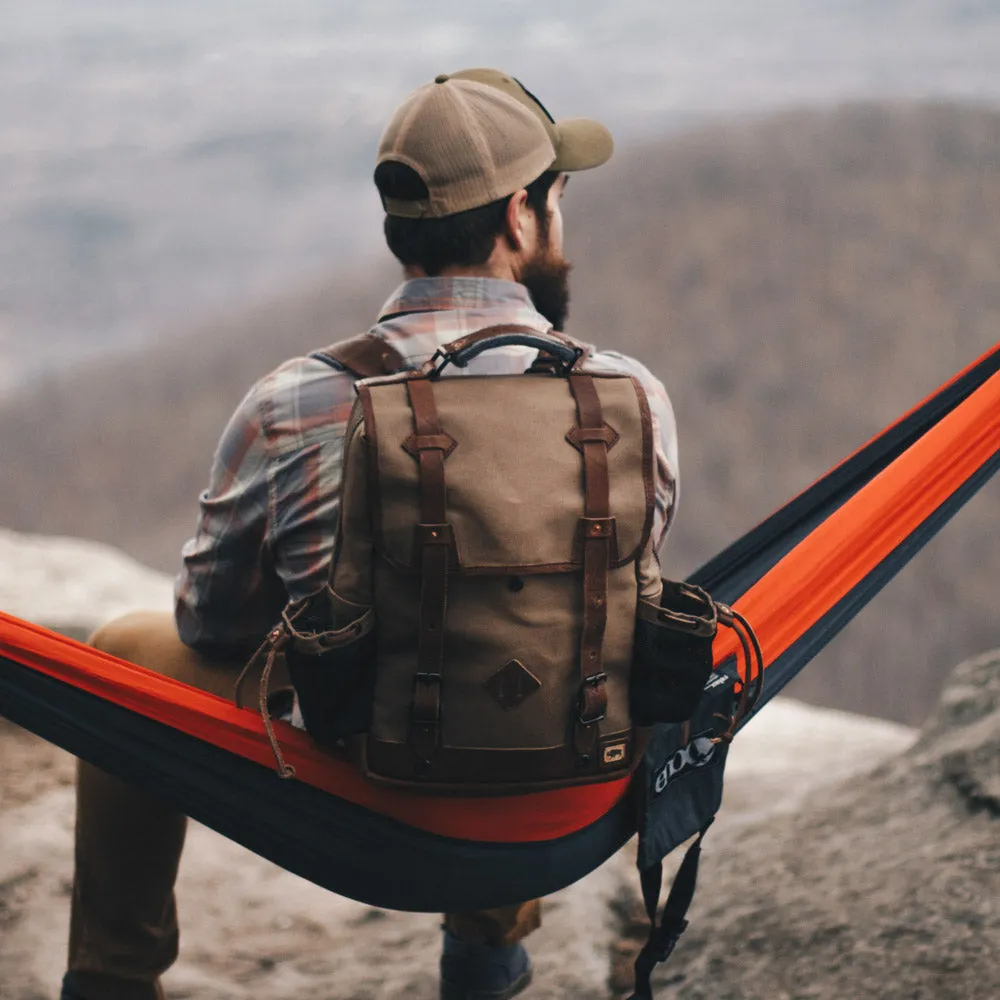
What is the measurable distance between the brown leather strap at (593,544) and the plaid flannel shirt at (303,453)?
0.46 feet

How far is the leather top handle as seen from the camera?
3.26ft

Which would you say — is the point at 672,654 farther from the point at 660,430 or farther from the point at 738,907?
the point at 738,907

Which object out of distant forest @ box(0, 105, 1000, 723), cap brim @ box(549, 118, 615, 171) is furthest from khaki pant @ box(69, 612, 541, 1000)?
Answer: distant forest @ box(0, 105, 1000, 723)

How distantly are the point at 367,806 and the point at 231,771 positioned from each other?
0.14 metres

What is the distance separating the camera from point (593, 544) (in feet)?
3.24

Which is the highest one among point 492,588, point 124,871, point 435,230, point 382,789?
point 435,230

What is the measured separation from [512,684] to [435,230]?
1.54 ft

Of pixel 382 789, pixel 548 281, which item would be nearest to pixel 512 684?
pixel 382 789

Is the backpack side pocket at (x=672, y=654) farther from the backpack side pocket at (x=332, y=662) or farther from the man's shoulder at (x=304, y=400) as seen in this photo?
the man's shoulder at (x=304, y=400)

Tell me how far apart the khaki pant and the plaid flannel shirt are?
0.69ft

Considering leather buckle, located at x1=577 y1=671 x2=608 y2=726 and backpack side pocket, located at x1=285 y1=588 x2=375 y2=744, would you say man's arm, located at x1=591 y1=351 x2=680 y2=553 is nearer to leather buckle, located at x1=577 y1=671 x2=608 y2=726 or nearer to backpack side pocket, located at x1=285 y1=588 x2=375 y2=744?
leather buckle, located at x1=577 y1=671 x2=608 y2=726

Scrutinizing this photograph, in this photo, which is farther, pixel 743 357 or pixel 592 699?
pixel 743 357

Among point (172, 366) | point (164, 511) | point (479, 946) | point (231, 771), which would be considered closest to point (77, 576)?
point (479, 946)

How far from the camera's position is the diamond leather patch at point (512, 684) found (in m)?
1.00
